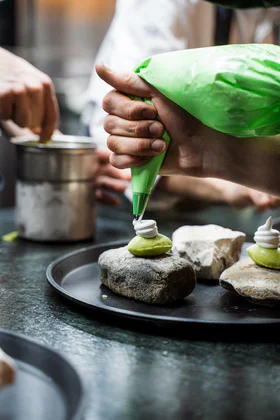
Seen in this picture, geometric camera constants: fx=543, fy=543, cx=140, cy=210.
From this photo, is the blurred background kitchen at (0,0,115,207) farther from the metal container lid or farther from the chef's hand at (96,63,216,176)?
the chef's hand at (96,63,216,176)

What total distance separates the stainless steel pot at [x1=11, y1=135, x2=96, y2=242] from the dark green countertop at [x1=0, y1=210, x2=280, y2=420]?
398mm

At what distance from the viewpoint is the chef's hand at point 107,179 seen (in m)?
1.58

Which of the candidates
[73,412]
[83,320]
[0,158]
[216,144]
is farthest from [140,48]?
[73,412]

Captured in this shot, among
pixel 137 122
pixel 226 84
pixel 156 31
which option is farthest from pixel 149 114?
pixel 156 31

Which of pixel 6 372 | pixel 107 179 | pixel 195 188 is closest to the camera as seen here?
pixel 6 372

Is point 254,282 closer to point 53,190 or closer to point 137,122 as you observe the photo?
point 137,122

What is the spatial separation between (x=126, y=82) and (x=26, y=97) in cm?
51

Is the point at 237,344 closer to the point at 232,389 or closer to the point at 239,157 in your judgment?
the point at 232,389

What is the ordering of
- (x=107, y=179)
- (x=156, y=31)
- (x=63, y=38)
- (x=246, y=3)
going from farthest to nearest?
(x=63, y=38) → (x=156, y=31) → (x=107, y=179) → (x=246, y=3)

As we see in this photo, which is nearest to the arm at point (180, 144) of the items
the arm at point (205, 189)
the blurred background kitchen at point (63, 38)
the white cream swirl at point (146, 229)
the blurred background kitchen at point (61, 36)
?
the white cream swirl at point (146, 229)

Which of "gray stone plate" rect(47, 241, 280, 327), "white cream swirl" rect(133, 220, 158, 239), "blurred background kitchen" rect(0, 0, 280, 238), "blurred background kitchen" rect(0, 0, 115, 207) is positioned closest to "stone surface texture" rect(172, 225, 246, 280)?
"gray stone plate" rect(47, 241, 280, 327)

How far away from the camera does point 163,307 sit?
87cm

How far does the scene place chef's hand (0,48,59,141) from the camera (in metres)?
1.31

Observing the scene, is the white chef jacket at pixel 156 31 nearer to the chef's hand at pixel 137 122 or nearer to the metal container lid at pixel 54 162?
the metal container lid at pixel 54 162
